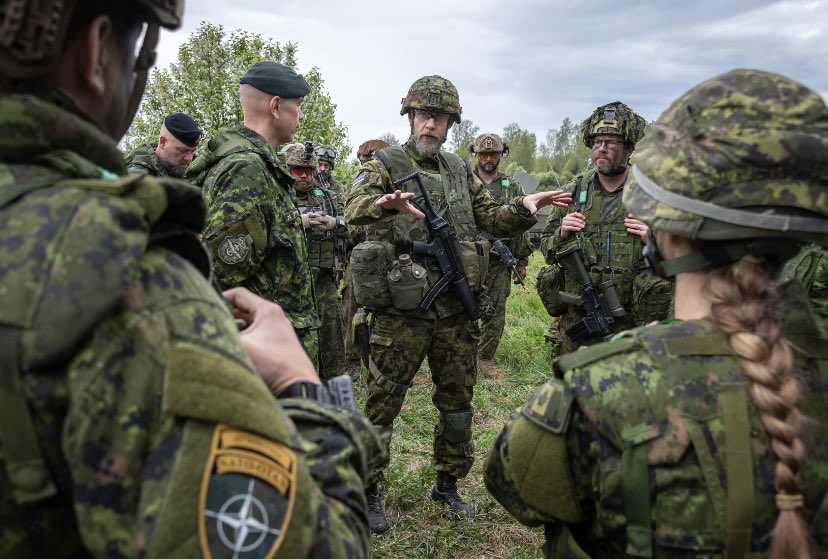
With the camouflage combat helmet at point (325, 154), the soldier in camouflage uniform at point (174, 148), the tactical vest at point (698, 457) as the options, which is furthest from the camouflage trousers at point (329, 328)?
the tactical vest at point (698, 457)

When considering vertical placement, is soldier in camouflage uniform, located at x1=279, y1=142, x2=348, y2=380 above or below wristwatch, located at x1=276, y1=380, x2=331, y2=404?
below

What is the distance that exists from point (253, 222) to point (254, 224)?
0.01 meters

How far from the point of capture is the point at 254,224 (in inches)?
131

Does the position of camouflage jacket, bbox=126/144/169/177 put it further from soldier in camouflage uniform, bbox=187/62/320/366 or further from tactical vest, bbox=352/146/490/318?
tactical vest, bbox=352/146/490/318

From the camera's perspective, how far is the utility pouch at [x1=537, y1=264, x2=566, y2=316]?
5117mm

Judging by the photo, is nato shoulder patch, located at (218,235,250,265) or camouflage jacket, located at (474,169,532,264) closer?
nato shoulder patch, located at (218,235,250,265)

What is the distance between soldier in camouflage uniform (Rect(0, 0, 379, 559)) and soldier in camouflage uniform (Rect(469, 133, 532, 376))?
20.9ft

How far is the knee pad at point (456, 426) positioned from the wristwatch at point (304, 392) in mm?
2968

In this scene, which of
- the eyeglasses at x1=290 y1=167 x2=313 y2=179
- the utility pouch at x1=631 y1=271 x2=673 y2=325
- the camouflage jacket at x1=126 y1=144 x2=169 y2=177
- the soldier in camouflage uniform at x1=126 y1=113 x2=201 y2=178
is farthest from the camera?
the eyeglasses at x1=290 y1=167 x2=313 y2=179

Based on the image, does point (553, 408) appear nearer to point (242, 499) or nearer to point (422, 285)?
point (242, 499)

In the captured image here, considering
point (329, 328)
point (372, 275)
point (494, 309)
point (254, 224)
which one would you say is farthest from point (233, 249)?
point (494, 309)

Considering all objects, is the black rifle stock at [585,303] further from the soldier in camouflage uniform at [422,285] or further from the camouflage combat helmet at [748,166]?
the camouflage combat helmet at [748,166]

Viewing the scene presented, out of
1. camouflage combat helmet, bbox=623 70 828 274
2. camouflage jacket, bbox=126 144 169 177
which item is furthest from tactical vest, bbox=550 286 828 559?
camouflage jacket, bbox=126 144 169 177

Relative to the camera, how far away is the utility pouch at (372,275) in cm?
399
